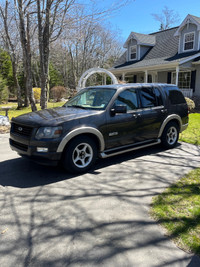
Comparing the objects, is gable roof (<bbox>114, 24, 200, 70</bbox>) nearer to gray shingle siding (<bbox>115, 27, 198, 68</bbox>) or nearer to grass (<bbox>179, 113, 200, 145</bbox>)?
gray shingle siding (<bbox>115, 27, 198, 68</bbox>)

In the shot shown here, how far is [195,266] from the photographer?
2.19 metres

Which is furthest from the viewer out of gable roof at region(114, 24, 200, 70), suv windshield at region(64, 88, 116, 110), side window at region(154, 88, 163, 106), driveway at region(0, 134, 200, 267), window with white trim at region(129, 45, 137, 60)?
window with white trim at region(129, 45, 137, 60)

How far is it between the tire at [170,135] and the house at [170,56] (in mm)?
11070

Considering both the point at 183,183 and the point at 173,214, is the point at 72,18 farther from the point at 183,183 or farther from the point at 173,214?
the point at 173,214

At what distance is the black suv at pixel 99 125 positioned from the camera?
4.12m

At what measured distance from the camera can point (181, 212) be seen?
309cm

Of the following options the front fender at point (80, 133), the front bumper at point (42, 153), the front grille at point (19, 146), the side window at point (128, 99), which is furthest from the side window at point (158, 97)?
the front grille at point (19, 146)

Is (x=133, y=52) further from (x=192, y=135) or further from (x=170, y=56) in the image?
(x=192, y=135)

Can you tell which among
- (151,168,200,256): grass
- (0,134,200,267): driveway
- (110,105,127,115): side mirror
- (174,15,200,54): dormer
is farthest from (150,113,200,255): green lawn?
(174,15,200,54): dormer

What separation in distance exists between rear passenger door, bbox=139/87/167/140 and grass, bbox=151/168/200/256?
172 centimetres

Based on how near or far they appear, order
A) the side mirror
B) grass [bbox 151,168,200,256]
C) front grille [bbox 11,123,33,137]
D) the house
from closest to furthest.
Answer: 1. grass [bbox 151,168,200,256]
2. front grille [bbox 11,123,33,137]
3. the side mirror
4. the house

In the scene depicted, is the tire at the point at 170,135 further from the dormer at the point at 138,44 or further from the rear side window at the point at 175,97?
the dormer at the point at 138,44

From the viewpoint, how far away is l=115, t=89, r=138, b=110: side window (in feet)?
16.6

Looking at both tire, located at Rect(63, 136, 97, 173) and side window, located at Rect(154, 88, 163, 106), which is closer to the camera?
tire, located at Rect(63, 136, 97, 173)
